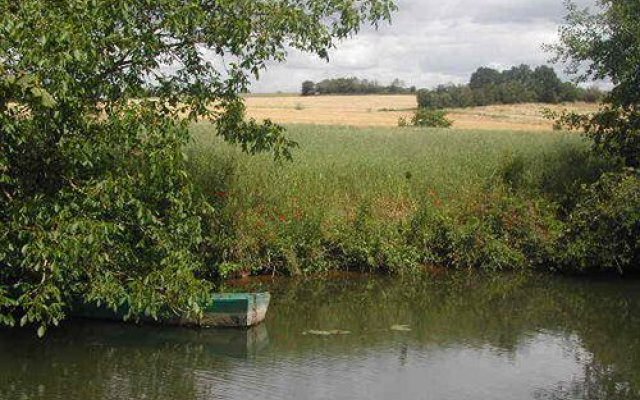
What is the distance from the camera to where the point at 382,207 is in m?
19.0

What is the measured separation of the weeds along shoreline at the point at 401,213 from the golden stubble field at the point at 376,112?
764 inches

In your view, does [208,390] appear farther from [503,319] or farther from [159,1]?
[503,319]

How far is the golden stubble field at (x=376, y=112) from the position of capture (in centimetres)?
4306

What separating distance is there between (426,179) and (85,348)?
33.4ft

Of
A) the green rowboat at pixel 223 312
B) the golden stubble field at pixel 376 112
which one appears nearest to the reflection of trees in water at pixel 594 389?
the green rowboat at pixel 223 312

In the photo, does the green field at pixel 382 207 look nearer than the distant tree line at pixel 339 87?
Yes

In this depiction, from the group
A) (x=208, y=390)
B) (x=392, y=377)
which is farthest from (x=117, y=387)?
(x=392, y=377)

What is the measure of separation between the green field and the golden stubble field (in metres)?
19.1

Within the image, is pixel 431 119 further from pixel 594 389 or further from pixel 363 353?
pixel 594 389

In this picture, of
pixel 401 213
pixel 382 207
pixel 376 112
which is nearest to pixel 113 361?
pixel 382 207

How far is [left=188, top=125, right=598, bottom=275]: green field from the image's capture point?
57.0 ft

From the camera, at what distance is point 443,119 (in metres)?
42.7

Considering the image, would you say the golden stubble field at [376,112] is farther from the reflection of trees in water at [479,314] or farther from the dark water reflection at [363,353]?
the dark water reflection at [363,353]

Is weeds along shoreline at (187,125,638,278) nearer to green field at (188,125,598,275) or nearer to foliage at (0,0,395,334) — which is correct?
green field at (188,125,598,275)
